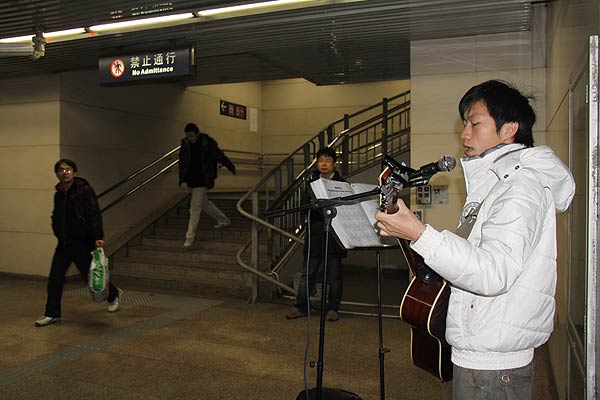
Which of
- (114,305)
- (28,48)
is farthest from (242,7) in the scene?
(114,305)

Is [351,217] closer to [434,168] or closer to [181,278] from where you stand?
[434,168]

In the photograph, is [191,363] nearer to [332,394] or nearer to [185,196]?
[332,394]

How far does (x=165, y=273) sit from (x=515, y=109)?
6173 mm

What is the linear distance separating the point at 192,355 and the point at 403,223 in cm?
335

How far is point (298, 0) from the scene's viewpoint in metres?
4.31

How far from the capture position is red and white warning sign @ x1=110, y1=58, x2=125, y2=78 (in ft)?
18.2

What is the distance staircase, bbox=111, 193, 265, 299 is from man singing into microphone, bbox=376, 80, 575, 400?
4.97 metres

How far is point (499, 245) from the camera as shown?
A: 4.13 ft

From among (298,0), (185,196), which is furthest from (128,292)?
(298,0)

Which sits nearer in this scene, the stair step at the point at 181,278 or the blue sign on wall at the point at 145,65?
the blue sign on wall at the point at 145,65

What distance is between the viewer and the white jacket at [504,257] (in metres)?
1.25

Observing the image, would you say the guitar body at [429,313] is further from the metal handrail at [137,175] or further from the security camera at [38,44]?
the metal handrail at [137,175]

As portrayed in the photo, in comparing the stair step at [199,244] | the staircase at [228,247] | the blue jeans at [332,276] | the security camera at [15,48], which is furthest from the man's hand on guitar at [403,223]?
the stair step at [199,244]

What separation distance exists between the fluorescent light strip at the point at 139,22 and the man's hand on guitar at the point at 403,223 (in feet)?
13.1
